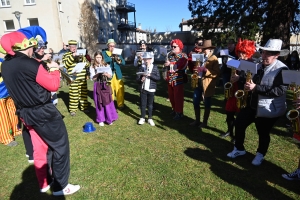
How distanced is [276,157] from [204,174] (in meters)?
1.48

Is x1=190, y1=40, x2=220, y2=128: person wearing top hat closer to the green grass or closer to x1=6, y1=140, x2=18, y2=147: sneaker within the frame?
the green grass

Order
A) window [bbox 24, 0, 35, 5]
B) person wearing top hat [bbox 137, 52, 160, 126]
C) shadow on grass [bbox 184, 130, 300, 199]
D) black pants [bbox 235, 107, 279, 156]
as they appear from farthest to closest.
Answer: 1. window [bbox 24, 0, 35, 5]
2. person wearing top hat [bbox 137, 52, 160, 126]
3. black pants [bbox 235, 107, 279, 156]
4. shadow on grass [bbox 184, 130, 300, 199]

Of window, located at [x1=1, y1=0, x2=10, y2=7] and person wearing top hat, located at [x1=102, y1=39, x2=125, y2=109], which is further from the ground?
window, located at [x1=1, y1=0, x2=10, y2=7]

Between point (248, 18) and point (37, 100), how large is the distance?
457 inches

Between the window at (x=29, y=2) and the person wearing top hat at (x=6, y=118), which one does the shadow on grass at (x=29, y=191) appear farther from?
the window at (x=29, y=2)

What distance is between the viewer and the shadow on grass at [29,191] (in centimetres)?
303

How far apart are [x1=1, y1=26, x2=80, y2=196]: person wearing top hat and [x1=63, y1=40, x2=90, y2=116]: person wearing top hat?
11.5ft

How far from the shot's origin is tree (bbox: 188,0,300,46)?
887cm

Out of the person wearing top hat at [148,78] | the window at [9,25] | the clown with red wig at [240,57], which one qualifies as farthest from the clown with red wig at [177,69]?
the window at [9,25]

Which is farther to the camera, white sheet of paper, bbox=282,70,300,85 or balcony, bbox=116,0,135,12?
balcony, bbox=116,0,135,12

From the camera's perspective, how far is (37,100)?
103 inches

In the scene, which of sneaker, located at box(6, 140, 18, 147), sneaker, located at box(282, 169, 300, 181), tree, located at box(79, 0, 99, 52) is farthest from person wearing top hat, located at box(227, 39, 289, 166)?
tree, located at box(79, 0, 99, 52)

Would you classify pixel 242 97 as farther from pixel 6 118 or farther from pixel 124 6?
pixel 124 6

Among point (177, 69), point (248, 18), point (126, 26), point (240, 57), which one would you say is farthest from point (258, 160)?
point (126, 26)
